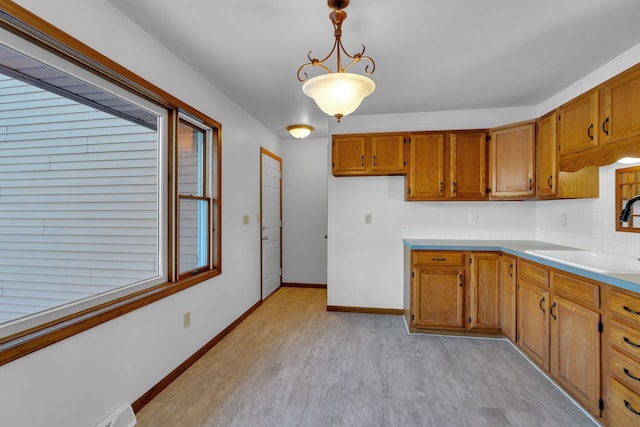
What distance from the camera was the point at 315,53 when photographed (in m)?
2.26

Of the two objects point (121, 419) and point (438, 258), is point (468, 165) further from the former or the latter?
point (121, 419)

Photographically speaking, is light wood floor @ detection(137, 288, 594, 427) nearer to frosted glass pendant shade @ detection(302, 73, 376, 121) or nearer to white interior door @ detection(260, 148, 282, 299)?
white interior door @ detection(260, 148, 282, 299)

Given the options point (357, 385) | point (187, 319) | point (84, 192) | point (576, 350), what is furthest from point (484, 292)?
point (84, 192)

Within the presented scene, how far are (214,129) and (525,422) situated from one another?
325 centimetres

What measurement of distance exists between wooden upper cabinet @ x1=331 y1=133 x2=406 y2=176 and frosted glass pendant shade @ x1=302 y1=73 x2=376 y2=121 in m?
1.85

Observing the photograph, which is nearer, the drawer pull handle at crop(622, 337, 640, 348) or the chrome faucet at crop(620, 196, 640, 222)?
the drawer pull handle at crop(622, 337, 640, 348)

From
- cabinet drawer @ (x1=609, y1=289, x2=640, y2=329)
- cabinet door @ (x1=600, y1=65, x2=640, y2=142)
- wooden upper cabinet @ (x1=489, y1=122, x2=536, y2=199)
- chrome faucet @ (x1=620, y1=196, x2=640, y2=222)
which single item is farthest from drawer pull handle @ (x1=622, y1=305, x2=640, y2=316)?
wooden upper cabinet @ (x1=489, y1=122, x2=536, y2=199)

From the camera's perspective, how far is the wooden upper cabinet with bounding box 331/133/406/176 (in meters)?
3.43

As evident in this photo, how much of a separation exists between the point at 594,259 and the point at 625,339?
3.37 feet

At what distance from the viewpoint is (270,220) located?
4512mm

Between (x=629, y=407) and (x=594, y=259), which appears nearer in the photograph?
(x=629, y=407)

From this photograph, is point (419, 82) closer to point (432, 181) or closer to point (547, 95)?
point (432, 181)

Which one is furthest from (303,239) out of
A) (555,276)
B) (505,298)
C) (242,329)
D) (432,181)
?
(555,276)

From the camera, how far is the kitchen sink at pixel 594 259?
2047mm
